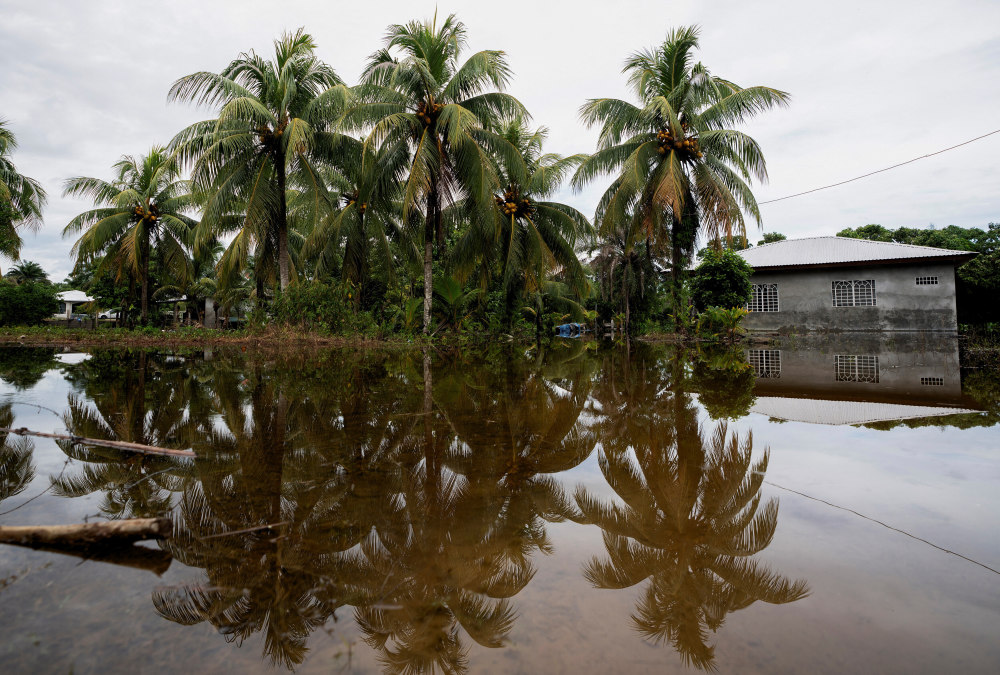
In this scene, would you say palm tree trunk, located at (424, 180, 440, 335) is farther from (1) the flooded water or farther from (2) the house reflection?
(1) the flooded water

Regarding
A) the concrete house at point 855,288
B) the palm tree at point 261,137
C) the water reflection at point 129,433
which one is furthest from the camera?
the concrete house at point 855,288

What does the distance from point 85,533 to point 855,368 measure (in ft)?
30.8

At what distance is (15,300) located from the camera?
1967 centimetres

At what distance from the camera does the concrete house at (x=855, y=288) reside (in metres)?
17.5

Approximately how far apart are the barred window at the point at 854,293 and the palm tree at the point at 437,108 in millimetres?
13874

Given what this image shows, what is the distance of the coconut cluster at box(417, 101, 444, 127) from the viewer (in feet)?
41.8

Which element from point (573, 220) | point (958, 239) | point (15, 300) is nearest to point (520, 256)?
point (573, 220)

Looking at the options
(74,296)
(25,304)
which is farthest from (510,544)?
(74,296)

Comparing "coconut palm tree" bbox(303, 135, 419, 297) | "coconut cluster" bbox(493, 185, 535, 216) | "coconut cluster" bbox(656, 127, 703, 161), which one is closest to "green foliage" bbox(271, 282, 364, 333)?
"coconut palm tree" bbox(303, 135, 419, 297)

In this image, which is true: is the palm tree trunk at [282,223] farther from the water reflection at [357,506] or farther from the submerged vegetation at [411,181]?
the water reflection at [357,506]

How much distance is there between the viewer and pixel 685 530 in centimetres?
197

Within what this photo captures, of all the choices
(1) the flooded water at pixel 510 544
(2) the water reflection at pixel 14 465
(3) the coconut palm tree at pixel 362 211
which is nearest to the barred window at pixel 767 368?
(1) the flooded water at pixel 510 544

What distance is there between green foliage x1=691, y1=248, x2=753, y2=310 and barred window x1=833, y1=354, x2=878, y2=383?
6894mm

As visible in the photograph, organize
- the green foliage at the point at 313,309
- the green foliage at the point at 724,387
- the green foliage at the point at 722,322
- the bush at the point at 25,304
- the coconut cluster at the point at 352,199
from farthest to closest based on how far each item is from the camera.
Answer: the bush at the point at 25,304, the green foliage at the point at 722,322, the coconut cluster at the point at 352,199, the green foliage at the point at 313,309, the green foliage at the point at 724,387
